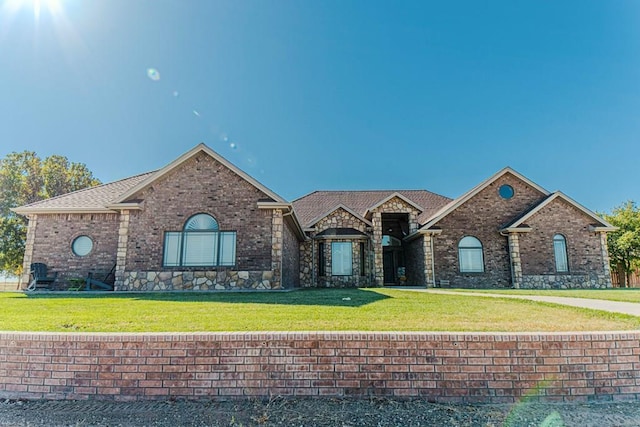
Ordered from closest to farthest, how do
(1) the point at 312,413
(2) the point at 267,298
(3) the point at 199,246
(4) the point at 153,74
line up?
(1) the point at 312,413
(2) the point at 267,298
(3) the point at 199,246
(4) the point at 153,74

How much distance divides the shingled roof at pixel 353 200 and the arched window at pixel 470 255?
374cm

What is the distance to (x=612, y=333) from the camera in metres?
4.33

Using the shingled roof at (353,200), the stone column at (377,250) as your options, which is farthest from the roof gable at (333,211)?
the shingled roof at (353,200)

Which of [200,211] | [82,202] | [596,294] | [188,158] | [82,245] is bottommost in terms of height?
[596,294]

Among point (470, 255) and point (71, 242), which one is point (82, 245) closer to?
point (71, 242)

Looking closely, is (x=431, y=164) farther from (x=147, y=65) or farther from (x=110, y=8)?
(x=110, y=8)

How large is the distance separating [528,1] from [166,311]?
50.8 ft

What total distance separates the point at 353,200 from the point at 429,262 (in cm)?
849

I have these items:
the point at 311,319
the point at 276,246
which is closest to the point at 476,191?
the point at 276,246

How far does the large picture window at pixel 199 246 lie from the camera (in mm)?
13102

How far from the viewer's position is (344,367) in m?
4.20

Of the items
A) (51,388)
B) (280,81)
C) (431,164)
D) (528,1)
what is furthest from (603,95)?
(51,388)

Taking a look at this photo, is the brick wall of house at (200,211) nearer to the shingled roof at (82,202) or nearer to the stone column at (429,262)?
the shingled roof at (82,202)

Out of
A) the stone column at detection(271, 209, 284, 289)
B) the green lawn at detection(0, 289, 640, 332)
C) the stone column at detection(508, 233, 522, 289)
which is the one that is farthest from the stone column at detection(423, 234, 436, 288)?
the green lawn at detection(0, 289, 640, 332)
